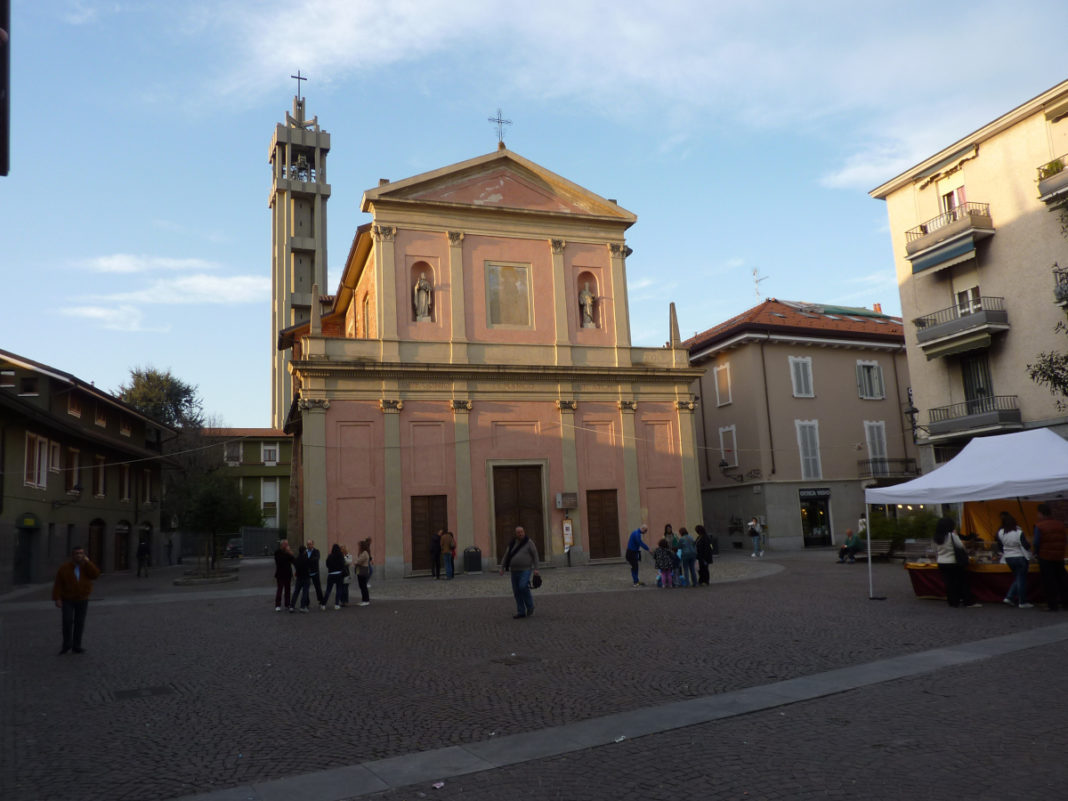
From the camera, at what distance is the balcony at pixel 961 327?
2742 cm

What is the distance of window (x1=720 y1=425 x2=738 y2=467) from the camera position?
37531 millimetres

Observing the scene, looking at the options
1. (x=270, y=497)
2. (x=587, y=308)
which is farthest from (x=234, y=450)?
(x=587, y=308)

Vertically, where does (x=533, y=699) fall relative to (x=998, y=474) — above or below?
below

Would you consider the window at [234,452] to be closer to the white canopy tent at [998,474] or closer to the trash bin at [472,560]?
the trash bin at [472,560]

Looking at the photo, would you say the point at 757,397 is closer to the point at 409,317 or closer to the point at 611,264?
the point at 611,264

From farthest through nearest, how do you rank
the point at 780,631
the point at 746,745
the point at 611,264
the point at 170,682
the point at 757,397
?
the point at 757,397 → the point at 611,264 → the point at 780,631 → the point at 170,682 → the point at 746,745

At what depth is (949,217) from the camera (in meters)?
29.3

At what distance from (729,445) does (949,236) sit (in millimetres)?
13591

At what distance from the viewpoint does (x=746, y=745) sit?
601cm

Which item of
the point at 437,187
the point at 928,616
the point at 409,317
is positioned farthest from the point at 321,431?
the point at 928,616

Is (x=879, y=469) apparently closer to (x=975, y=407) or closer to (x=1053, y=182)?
(x=975, y=407)

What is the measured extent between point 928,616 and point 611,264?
20832 mm

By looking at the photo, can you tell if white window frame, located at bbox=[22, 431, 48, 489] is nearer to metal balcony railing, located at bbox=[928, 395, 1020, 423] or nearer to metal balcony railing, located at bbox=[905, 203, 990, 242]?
metal balcony railing, located at bbox=[928, 395, 1020, 423]

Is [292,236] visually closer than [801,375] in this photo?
No
